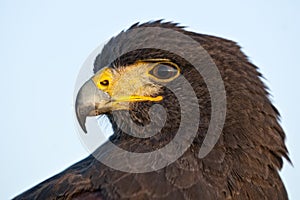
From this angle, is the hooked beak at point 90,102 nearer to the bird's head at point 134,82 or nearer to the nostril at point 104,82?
the bird's head at point 134,82

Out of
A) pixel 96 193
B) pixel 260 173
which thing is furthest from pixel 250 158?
pixel 96 193

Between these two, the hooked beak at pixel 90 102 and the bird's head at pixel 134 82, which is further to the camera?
the bird's head at pixel 134 82

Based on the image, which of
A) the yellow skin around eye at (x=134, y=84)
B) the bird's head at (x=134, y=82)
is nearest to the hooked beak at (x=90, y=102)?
the bird's head at (x=134, y=82)

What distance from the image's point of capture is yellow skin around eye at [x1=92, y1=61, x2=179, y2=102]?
21.3 feet

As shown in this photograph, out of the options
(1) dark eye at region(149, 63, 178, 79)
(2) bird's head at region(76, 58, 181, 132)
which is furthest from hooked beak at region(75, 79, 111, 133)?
(1) dark eye at region(149, 63, 178, 79)

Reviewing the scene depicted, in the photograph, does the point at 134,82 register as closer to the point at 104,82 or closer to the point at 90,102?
the point at 104,82

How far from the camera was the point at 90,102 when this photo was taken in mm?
6273

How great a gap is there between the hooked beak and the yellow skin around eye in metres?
0.11

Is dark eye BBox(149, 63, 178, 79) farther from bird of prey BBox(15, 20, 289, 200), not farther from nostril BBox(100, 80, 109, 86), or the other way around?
nostril BBox(100, 80, 109, 86)

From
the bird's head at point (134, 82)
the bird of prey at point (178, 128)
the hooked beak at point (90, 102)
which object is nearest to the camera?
the bird of prey at point (178, 128)

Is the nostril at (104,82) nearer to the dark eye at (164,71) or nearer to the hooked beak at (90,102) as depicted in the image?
the hooked beak at (90,102)

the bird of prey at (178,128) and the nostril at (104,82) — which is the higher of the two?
the nostril at (104,82)

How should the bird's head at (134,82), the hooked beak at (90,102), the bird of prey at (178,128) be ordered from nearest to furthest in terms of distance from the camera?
1. the bird of prey at (178,128)
2. the hooked beak at (90,102)
3. the bird's head at (134,82)

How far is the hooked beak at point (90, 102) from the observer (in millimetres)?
6246
